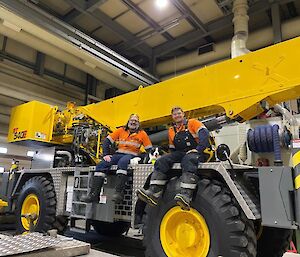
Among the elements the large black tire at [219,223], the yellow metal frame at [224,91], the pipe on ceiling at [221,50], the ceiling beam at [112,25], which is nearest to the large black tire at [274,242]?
the large black tire at [219,223]

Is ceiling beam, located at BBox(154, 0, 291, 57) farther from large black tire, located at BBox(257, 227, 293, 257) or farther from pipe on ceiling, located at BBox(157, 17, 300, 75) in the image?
large black tire, located at BBox(257, 227, 293, 257)

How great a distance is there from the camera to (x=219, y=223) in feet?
10.2

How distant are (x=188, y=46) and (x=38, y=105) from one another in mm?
5833

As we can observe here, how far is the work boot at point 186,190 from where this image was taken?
10.7 feet

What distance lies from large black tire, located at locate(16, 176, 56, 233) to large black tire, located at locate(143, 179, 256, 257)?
2.58m

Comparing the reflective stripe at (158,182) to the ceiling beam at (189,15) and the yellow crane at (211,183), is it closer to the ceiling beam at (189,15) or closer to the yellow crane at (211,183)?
the yellow crane at (211,183)

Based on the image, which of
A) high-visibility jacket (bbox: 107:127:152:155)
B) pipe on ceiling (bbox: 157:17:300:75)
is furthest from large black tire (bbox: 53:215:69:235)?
pipe on ceiling (bbox: 157:17:300:75)

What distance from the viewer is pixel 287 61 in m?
3.54

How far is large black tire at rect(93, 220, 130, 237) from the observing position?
671 centimetres

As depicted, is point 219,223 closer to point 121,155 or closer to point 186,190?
point 186,190

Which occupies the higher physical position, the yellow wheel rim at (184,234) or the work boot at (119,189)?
the work boot at (119,189)

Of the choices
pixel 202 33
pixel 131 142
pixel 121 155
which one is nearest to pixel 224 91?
pixel 131 142

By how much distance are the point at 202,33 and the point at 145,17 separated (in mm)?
1897

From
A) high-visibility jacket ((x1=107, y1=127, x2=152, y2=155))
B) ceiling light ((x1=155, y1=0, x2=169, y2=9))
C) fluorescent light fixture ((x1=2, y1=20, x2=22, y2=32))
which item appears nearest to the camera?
high-visibility jacket ((x1=107, y1=127, x2=152, y2=155))
